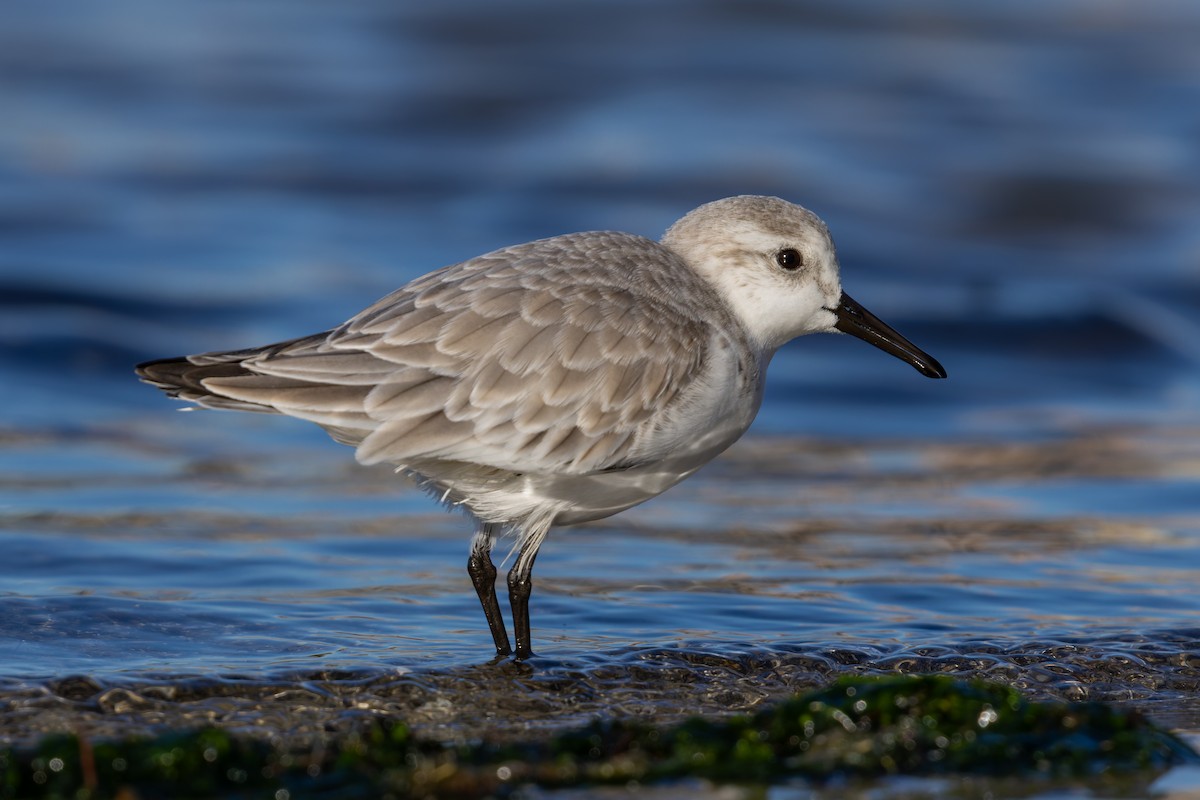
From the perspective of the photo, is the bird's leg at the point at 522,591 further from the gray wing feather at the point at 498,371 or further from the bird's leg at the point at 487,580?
the gray wing feather at the point at 498,371

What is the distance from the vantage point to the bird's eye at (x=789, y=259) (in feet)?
22.3

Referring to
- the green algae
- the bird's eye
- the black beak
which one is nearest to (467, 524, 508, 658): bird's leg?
the green algae

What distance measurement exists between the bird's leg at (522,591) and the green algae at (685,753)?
1.38 metres

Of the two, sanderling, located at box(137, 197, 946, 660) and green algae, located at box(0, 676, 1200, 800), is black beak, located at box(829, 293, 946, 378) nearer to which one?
sanderling, located at box(137, 197, 946, 660)

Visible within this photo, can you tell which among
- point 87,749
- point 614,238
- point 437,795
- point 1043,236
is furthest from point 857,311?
point 1043,236

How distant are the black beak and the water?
1061mm

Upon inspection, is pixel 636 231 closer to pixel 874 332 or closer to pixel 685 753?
pixel 874 332

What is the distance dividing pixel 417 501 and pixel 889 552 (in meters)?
2.61

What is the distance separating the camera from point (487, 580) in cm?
665

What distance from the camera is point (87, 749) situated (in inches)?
178

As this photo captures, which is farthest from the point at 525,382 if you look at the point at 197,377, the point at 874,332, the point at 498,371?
the point at 874,332

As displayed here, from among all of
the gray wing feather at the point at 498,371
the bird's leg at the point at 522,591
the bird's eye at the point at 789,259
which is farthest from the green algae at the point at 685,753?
the bird's eye at the point at 789,259

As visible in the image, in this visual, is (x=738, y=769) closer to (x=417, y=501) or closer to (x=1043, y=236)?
(x=417, y=501)

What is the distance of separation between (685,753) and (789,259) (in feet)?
8.65
